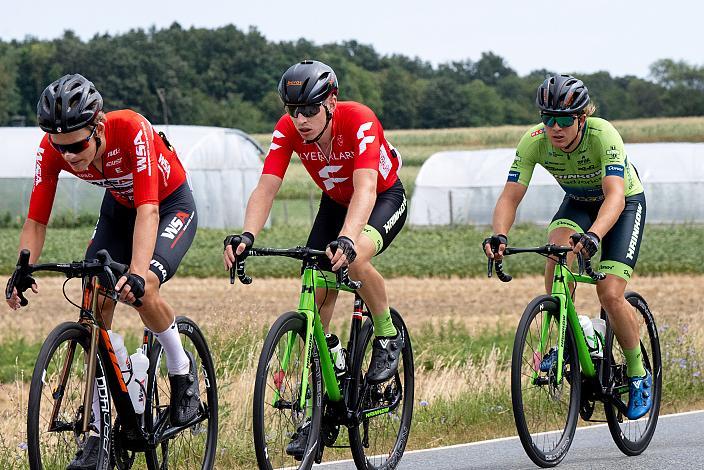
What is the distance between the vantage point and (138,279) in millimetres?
5766

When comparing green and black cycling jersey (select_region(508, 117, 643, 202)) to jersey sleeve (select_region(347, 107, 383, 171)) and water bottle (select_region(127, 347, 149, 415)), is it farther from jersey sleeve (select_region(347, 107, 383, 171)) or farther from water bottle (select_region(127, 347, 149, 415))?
water bottle (select_region(127, 347, 149, 415))

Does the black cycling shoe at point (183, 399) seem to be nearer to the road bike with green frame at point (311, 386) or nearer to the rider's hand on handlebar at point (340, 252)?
the road bike with green frame at point (311, 386)

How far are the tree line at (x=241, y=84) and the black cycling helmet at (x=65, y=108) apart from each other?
9311 centimetres

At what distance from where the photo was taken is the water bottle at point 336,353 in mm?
6902

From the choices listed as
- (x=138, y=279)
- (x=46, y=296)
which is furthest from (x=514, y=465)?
(x=46, y=296)

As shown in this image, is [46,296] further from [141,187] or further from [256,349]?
[141,187]

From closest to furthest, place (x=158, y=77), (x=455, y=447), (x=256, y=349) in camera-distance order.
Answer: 1. (x=455, y=447)
2. (x=256, y=349)
3. (x=158, y=77)

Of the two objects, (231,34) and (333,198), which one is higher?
(231,34)

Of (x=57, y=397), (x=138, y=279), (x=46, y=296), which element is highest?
(x=138, y=279)

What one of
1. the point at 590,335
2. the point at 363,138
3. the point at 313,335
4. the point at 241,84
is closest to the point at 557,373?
the point at 590,335

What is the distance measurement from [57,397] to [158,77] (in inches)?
3968

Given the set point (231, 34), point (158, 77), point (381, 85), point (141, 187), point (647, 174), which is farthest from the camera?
point (381, 85)

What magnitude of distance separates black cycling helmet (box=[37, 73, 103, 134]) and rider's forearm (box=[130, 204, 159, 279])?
1.70ft

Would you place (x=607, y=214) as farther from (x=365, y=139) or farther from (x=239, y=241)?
(x=239, y=241)
